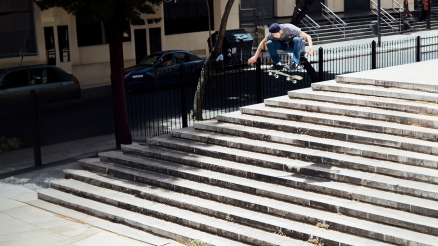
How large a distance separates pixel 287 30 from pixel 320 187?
338cm

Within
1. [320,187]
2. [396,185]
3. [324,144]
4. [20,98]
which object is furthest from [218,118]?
[20,98]

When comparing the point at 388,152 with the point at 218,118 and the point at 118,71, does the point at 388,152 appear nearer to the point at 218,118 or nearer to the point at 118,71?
the point at 218,118

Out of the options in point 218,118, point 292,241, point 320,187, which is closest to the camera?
point 292,241

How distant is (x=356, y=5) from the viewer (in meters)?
41.8

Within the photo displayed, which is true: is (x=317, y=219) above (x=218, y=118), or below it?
below

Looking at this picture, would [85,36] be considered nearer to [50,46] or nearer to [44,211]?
[50,46]

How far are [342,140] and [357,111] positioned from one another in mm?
913

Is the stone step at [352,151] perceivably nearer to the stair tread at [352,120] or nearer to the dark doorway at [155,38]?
the stair tread at [352,120]

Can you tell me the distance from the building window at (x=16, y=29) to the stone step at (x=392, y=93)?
14950mm

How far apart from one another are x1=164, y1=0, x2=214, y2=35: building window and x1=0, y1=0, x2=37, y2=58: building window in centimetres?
629

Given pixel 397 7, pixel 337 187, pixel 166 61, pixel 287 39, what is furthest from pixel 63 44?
pixel 397 7

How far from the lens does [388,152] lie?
10.8 m

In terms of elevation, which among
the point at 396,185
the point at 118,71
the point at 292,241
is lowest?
the point at 292,241

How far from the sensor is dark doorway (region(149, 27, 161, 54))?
98.1 ft
